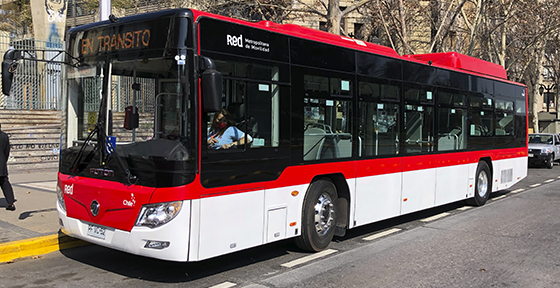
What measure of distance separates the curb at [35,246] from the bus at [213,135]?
0.95 m

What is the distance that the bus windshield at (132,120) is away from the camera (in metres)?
5.32

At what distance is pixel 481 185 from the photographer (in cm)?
1220

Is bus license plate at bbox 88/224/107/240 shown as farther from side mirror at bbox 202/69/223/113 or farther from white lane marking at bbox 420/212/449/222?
white lane marking at bbox 420/212/449/222

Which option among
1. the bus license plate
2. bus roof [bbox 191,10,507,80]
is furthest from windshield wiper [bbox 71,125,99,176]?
bus roof [bbox 191,10,507,80]

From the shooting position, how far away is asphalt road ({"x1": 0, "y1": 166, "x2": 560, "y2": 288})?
5945 mm

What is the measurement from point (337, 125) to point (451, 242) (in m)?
2.77

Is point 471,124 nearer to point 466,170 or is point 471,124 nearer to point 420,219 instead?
point 466,170

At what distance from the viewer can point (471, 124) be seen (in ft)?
37.6

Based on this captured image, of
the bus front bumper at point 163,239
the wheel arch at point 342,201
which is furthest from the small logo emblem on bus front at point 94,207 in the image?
the wheel arch at point 342,201

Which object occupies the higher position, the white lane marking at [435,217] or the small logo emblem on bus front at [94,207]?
the small logo emblem on bus front at [94,207]

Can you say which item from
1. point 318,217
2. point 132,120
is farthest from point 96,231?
point 318,217

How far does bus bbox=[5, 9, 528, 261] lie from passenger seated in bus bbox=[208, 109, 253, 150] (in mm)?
28

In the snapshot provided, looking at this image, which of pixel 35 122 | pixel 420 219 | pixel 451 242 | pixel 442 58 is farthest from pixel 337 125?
pixel 35 122

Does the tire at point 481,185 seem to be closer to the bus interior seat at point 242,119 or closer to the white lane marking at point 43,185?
A: the bus interior seat at point 242,119
